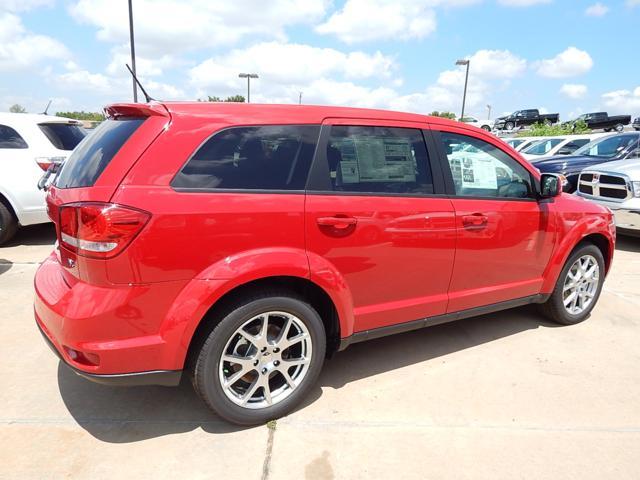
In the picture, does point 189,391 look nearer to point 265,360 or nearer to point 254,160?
point 265,360

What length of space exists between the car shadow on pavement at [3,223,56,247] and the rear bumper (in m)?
4.97

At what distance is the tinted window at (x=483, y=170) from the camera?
318 centimetres

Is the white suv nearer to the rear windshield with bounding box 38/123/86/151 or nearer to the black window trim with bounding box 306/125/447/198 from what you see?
the rear windshield with bounding box 38/123/86/151

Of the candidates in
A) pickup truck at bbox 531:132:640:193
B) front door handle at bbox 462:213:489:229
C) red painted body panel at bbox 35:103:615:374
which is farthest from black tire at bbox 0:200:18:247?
pickup truck at bbox 531:132:640:193

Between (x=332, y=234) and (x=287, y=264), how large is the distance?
1.09ft

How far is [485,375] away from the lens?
320cm

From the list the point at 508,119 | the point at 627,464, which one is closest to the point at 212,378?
the point at 627,464

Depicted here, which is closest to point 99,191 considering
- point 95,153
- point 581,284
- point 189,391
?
point 95,153

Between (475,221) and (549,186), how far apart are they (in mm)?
793

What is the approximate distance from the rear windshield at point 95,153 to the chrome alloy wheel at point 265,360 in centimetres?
109

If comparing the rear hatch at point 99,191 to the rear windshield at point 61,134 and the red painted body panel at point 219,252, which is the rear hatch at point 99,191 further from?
the rear windshield at point 61,134

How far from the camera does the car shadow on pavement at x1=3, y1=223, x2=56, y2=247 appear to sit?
255 inches

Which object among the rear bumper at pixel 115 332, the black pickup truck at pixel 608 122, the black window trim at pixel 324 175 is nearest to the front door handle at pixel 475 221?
the black window trim at pixel 324 175

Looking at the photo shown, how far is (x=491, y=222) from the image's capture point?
3.23 m
